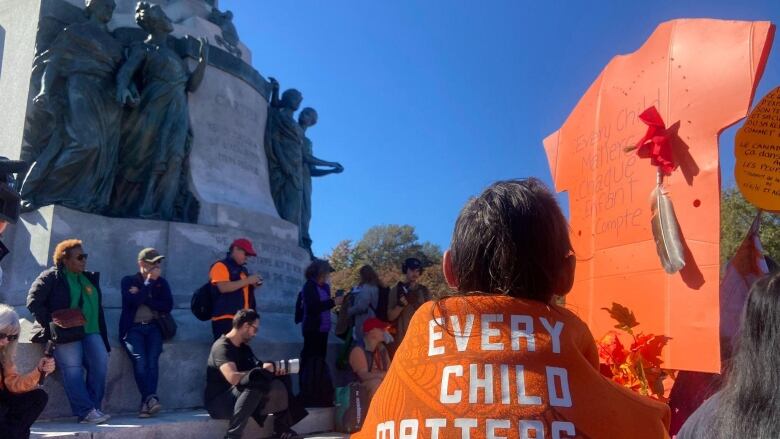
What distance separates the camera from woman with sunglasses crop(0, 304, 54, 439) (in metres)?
3.75

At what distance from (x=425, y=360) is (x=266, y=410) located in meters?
4.43

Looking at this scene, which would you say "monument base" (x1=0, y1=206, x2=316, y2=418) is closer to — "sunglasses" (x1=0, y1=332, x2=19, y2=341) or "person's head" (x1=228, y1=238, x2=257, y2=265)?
"person's head" (x1=228, y1=238, x2=257, y2=265)

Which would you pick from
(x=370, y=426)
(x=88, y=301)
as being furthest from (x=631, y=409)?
(x=88, y=301)

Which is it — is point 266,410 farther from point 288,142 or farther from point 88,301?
point 288,142

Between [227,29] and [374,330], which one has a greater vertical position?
[227,29]

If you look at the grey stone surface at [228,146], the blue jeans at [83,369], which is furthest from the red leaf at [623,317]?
the grey stone surface at [228,146]

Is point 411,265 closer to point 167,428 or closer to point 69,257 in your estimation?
point 167,428

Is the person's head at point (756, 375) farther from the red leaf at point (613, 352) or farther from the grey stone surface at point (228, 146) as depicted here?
the grey stone surface at point (228, 146)

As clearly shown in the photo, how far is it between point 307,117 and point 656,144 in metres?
9.77

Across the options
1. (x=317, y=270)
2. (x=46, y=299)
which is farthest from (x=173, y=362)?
(x=317, y=270)

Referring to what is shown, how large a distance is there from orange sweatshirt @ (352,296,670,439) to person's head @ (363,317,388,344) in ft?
17.1

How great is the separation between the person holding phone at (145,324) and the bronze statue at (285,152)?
5.03 metres

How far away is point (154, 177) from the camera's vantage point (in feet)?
28.4

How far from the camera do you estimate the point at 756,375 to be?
4.02ft
